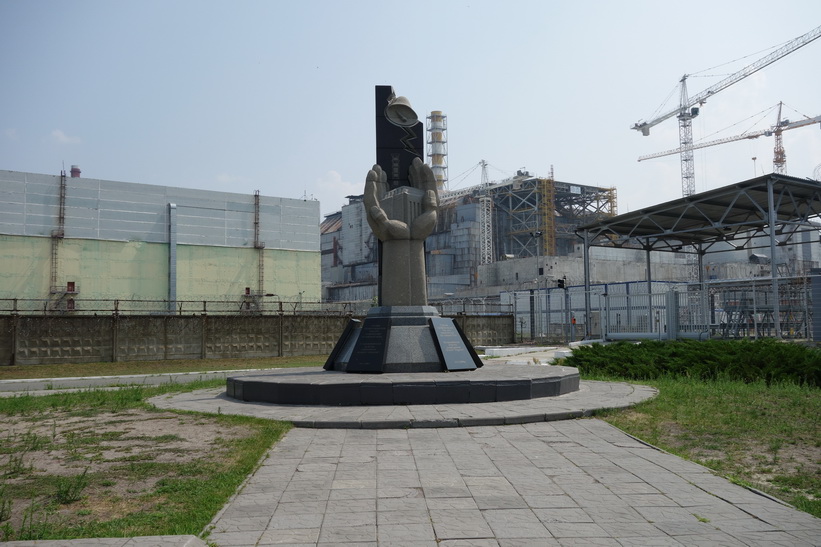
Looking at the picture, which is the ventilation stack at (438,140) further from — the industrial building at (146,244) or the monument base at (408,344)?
the monument base at (408,344)

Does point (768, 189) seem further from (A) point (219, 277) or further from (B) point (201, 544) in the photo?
(A) point (219, 277)

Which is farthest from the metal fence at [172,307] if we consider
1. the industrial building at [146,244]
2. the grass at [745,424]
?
the grass at [745,424]

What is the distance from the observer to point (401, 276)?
14.0 metres

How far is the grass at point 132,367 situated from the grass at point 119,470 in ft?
45.3

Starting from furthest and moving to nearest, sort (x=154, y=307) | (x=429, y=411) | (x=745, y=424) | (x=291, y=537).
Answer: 1. (x=154, y=307)
2. (x=429, y=411)
3. (x=745, y=424)
4. (x=291, y=537)

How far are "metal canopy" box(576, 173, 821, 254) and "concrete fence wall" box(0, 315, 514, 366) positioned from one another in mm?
15617

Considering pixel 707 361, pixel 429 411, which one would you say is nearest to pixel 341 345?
pixel 429 411

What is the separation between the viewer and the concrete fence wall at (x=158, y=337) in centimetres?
2873

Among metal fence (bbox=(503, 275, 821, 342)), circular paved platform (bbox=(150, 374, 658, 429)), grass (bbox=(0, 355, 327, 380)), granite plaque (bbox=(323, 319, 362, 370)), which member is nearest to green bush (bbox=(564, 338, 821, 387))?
circular paved platform (bbox=(150, 374, 658, 429))

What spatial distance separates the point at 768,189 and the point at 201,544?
25.3m

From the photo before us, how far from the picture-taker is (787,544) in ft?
14.5

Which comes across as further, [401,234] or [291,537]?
[401,234]

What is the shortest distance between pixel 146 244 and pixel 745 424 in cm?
4135

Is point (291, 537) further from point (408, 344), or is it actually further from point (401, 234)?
point (401, 234)
